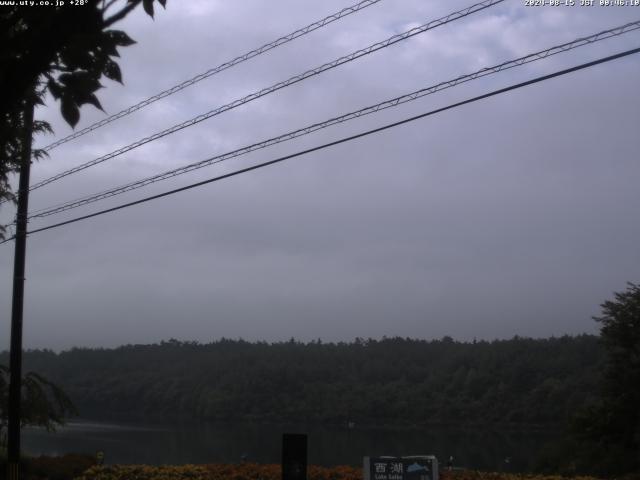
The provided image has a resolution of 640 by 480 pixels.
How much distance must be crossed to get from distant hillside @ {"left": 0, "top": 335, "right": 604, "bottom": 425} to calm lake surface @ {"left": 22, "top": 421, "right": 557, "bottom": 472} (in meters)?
5.74

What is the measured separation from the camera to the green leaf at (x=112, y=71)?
4.74m

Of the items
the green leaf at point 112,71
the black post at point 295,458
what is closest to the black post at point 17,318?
the black post at point 295,458

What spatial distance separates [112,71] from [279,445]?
27.2 metres

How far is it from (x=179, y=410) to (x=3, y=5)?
191ft

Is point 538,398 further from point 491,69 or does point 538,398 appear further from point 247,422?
point 491,69

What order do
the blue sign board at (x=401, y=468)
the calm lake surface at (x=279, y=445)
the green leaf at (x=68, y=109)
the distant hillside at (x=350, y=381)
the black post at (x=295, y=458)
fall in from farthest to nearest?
the distant hillside at (x=350, y=381)
the calm lake surface at (x=279, y=445)
the blue sign board at (x=401, y=468)
the black post at (x=295, y=458)
the green leaf at (x=68, y=109)

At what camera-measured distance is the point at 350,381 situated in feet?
201

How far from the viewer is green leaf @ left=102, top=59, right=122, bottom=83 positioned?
4742mm

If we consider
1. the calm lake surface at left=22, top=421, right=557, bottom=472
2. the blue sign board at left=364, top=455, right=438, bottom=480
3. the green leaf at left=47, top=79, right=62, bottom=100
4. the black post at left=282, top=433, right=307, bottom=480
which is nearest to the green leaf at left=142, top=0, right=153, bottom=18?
the green leaf at left=47, top=79, right=62, bottom=100

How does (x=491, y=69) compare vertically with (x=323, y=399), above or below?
above

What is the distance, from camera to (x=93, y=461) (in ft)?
60.8

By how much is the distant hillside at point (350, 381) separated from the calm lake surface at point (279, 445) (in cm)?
574

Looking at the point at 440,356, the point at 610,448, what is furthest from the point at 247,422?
the point at 610,448

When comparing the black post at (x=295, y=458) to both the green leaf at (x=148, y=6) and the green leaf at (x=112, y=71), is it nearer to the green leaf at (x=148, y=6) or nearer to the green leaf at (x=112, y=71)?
the green leaf at (x=112, y=71)
